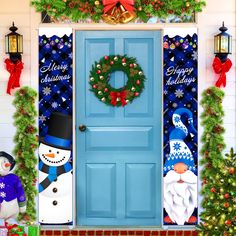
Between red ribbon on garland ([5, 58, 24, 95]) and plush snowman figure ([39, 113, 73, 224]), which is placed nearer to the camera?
red ribbon on garland ([5, 58, 24, 95])

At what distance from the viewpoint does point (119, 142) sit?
622cm

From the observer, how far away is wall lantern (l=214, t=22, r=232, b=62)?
6004mm

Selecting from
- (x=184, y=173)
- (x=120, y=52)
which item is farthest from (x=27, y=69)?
(x=184, y=173)

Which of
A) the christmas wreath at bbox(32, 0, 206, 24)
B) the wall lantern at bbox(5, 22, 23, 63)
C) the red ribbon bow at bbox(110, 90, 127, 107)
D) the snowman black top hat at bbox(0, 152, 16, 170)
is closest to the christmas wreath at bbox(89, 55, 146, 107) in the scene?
the red ribbon bow at bbox(110, 90, 127, 107)

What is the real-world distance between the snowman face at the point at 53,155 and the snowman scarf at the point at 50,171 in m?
0.04

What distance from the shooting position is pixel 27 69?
6.19 meters

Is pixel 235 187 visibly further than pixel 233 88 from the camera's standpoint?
No

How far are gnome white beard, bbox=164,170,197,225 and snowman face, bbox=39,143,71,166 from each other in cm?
102

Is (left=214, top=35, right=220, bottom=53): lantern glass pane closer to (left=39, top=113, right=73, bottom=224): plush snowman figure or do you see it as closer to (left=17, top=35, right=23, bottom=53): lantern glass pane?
(left=39, top=113, right=73, bottom=224): plush snowman figure

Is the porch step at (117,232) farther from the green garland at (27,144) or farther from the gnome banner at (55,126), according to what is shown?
the green garland at (27,144)

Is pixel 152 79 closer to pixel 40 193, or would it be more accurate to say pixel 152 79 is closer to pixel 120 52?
pixel 120 52

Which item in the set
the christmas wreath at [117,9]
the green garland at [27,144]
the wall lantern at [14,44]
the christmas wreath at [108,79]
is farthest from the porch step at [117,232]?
the christmas wreath at [117,9]

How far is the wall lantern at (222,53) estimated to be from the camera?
236 inches

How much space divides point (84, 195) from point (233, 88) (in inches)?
71.7
